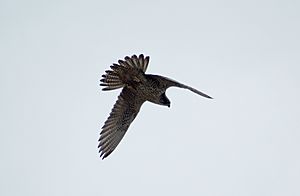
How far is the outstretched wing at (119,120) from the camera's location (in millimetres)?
13758

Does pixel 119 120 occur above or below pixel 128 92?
below

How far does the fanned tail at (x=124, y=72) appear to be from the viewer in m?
12.3

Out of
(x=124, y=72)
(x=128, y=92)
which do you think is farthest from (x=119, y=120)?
(x=124, y=72)

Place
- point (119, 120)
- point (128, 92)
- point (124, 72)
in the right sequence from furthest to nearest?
point (119, 120)
point (128, 92)
point (124, 72)

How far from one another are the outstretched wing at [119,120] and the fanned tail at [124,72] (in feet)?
2.25

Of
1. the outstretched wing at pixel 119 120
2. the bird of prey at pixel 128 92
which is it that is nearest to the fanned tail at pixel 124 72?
the bird of prey at pixel 128 92

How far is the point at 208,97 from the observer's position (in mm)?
11578

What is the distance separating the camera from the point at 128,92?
539 inches

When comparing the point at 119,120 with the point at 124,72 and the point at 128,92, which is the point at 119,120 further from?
the point at 124,72

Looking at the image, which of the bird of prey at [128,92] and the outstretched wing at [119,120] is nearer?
the bird of prey at [128,92]

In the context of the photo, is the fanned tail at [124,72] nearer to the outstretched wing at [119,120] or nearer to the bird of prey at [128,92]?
the bird of prey at [128,92]

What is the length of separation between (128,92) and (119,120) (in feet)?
2.62

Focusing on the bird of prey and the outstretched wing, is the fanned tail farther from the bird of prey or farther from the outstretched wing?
the outstretched wing

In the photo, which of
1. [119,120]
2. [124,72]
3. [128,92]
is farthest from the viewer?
[119,120]
